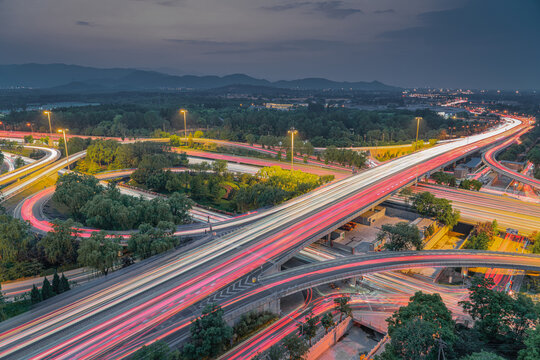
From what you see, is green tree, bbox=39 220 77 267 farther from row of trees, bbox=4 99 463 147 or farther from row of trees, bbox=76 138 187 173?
row of trees, bbox=4 99 463 147

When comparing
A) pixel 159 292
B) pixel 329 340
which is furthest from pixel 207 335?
pixel 329 340

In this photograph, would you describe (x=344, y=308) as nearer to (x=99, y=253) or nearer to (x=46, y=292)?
(x=99, y=253)

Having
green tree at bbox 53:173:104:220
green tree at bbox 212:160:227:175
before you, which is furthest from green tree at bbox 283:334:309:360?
green tree at bbox 212:160:227:175

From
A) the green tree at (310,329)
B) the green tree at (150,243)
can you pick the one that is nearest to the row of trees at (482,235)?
the green tree at (310,329)

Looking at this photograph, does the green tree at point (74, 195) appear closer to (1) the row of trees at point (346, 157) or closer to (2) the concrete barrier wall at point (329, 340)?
(2) the concrete barrier wall at point (329, 340)

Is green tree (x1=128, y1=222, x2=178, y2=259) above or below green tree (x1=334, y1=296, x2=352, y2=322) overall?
above
